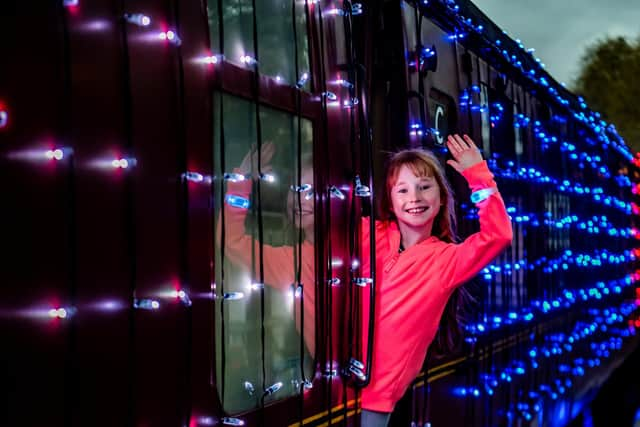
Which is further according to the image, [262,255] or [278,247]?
[278,247]

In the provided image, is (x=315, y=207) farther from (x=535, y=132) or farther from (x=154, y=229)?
(x=535, y=132)

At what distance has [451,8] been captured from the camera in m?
3.71

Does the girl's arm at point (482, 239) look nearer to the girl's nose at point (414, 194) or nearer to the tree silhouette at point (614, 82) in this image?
the girl's nose at point (414, 194)

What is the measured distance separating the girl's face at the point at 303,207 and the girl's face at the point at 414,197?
59 cm

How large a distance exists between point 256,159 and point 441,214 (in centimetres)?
115

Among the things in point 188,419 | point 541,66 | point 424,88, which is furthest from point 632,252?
point 188,419

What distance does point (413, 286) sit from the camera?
2.89m

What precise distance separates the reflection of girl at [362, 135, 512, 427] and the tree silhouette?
26743mm

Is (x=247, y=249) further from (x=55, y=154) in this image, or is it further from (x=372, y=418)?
(x=372, y=418)

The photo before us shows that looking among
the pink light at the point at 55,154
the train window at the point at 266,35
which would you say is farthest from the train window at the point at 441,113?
the pink light at the point at 55,154

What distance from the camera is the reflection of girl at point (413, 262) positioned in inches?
111

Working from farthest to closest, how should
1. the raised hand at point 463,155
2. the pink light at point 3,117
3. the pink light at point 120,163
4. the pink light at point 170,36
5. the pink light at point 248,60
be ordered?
1. the raised hand at point 463,155
2. the pink light at point 248,60
3. the pink light at point 170,36
4. the pink light at point 120,163
5. the pink light at point 3,117

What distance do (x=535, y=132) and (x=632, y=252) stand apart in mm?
5432

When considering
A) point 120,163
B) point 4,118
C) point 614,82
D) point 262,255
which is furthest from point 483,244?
point 614,82
